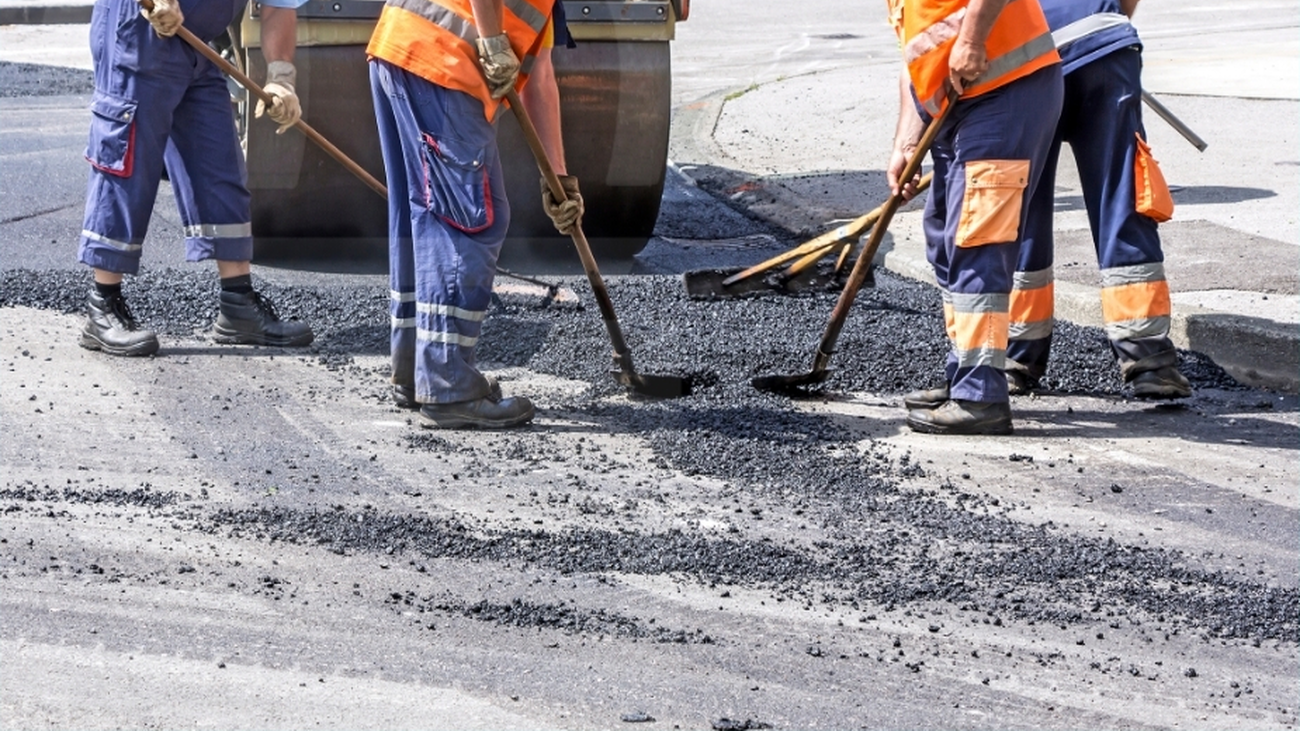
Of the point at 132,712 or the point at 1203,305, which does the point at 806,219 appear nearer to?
the point at 1203,305

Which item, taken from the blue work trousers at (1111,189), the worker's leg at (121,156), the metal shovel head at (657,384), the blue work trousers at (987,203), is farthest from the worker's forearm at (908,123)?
the worker's leg at (121,156)

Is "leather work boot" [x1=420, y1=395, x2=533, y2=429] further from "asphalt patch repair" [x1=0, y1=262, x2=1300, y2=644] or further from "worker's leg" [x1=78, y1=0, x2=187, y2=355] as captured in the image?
"worker's leg" [x1=78, y1=0, x2=187, y2=355]

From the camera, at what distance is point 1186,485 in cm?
444

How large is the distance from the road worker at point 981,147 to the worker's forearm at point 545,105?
1.07 metres

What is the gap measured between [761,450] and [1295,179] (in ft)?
16.5

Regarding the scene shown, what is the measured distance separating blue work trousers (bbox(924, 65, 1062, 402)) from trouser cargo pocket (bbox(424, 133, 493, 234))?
4.61 ft

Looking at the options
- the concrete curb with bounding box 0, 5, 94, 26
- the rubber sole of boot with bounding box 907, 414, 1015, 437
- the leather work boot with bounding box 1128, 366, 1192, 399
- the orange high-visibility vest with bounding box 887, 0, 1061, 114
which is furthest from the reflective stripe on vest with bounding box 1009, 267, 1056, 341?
the concrete curb with bounding box 0, 5, 94, 26

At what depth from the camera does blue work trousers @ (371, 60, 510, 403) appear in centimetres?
459

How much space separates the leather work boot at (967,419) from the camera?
4.86 m

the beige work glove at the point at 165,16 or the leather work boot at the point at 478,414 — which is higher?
the beige work glove at the point at 165,16

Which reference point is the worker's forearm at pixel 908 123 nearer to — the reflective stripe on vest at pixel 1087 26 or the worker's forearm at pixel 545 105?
the reflective stripe on vest at pixel 1087 26

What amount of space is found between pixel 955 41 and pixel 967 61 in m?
0.12

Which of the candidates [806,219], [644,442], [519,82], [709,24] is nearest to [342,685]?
[644,442]

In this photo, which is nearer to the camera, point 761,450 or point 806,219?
point 761,450
